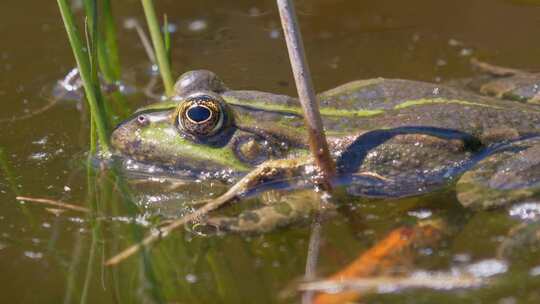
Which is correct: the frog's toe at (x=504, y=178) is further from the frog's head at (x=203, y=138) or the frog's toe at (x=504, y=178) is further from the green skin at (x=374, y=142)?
the frog's head at (x=203, y=138)

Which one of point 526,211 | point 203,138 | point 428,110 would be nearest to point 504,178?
point 526,211

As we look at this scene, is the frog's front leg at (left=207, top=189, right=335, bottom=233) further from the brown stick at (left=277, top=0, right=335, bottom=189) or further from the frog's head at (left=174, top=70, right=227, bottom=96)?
the frog's head at (left=174, top=70, right=227, bottom=96)

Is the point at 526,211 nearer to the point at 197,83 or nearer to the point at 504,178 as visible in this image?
the point at 504,178

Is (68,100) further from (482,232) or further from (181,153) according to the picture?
(482,232)

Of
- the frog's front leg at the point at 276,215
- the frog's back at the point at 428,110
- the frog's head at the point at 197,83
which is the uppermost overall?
the frog's head at the point at 197,83

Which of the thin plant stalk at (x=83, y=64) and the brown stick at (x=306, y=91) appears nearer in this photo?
the brown stick at (x=306, y=91)

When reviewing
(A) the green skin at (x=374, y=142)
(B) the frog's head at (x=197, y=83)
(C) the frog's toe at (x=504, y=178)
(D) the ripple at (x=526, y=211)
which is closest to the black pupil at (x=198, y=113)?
(A) the green skin at (x=374, y=142)
